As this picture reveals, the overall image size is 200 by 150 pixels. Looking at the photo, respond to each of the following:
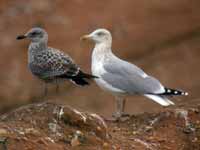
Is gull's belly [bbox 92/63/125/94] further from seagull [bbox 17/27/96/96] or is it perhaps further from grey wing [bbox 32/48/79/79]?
grey wing [bbox 32/48/79/79]

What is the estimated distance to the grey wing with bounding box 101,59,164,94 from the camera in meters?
10.3

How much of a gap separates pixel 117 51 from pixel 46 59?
10.7m

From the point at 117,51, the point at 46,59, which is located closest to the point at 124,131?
the point at 46,59

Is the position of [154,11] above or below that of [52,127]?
above

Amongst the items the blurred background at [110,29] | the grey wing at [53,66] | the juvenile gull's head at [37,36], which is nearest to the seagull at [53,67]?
the grey wing at [53,66]

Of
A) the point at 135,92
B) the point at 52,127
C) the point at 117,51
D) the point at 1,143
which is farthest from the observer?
the point at 117,51

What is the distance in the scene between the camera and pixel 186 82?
19.6m

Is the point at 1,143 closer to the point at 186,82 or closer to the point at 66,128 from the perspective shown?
the point at 66,128

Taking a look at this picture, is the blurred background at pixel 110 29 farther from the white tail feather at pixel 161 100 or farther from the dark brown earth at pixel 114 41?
the white tail feather at pixel 161 100

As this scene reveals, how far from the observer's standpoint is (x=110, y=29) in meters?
20.2

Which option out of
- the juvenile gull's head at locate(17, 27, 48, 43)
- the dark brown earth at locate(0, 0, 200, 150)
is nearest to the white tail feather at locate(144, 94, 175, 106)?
the juvenile gull's head at locate(17, 27, 48, 43)

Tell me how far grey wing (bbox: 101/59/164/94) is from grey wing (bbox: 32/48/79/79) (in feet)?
3.59

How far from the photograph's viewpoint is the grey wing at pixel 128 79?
10.3m

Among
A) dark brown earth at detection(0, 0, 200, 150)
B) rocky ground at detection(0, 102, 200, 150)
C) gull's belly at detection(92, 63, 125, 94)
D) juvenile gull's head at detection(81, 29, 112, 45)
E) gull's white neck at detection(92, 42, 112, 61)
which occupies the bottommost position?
rocky ground at detection(0, 102, 200, 150)
